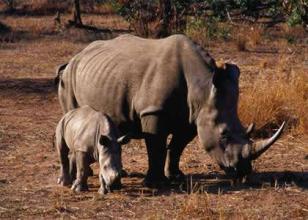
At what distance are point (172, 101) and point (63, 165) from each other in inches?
50.5

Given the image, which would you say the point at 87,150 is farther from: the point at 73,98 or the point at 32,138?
the point at 32,138

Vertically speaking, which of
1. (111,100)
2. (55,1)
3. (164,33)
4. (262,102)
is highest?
(111,100)

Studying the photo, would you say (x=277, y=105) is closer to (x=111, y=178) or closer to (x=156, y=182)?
(x=156, y=182)

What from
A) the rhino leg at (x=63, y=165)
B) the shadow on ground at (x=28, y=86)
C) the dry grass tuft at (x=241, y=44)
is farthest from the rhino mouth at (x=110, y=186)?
the dry grass tuft at (x=241, y=44)

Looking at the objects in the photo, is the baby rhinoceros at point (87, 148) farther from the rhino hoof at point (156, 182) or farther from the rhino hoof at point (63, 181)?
the rhino hoof at point (156, 182)

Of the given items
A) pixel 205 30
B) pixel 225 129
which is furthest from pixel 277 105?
pixel 205 30

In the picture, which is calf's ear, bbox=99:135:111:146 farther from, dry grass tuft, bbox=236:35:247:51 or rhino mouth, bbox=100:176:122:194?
dry grass tuft, bbox=236:35:247:51

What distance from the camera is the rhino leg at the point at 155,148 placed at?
7.73m

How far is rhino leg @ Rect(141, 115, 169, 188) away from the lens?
773 centimetres

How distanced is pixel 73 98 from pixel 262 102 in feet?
9.76

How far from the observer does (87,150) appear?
7.59 m

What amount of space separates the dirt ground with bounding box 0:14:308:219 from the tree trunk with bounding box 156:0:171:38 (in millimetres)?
7275

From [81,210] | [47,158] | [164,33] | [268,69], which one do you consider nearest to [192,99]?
[81,210]

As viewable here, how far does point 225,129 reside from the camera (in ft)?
24.9
